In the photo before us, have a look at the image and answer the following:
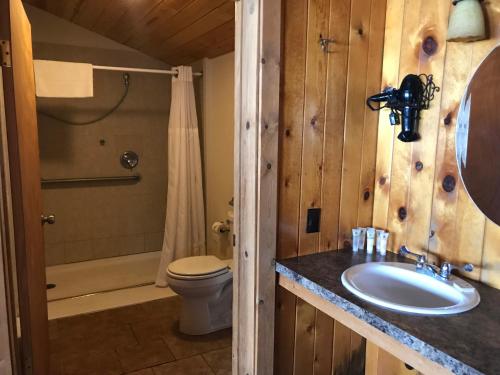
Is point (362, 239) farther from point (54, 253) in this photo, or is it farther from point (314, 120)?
point (54, 253)

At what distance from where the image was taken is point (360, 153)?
172 cm

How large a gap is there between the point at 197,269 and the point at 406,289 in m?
1.50

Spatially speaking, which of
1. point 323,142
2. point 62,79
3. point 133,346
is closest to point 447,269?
point 323,142

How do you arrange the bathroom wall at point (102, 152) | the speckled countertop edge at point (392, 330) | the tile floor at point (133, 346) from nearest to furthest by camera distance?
the speckled countertop edge at point (392, 330) → the tile floor at point (133, 346) → the bathroom wall at point (102, 152)

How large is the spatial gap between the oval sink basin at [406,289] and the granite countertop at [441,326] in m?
0.02

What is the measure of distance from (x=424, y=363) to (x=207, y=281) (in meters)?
1.71

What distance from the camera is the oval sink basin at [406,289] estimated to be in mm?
1196

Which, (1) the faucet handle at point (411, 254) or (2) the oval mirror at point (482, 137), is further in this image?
(1) the faucet handle at point (411, 254)

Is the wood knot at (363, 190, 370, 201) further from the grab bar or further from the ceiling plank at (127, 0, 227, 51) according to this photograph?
the grab bar

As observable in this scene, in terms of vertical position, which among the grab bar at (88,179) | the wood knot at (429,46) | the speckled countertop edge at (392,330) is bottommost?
the speckled countertop edge at (392,330)

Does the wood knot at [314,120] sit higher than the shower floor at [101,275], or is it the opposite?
the wood knot at [314,120]

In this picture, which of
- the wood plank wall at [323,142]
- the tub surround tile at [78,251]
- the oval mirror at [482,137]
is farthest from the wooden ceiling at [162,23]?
the tub surround tile at [78,251]

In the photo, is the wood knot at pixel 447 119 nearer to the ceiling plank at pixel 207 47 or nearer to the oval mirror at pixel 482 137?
the oval mirror at pixel 482 137

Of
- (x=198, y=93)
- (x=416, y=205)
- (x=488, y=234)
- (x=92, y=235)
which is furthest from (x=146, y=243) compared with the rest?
(x=488, y=234)
